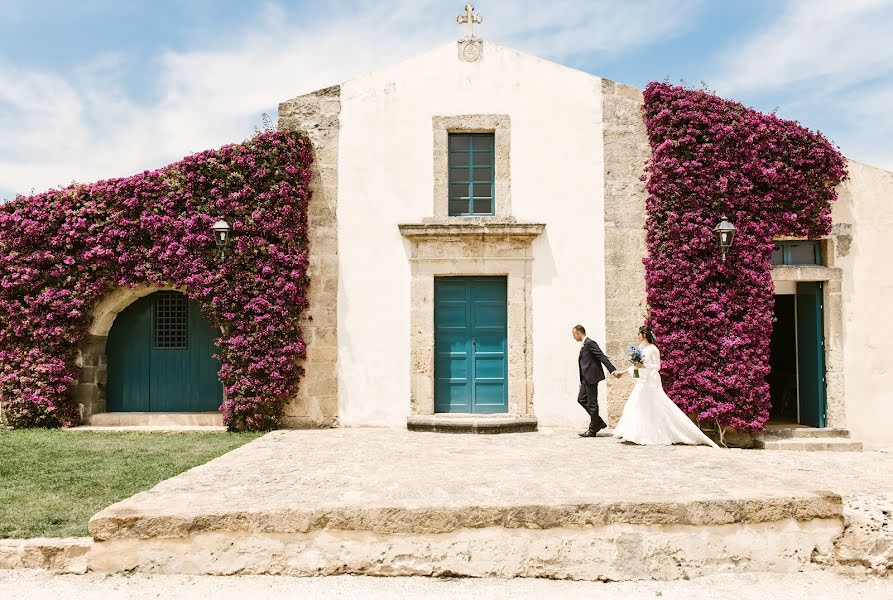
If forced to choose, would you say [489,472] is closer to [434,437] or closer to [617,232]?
[434,437]

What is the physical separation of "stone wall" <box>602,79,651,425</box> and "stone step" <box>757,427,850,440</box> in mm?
2227

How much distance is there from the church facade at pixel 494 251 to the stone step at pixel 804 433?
182mm

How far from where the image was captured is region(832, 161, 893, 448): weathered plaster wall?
982 centimetres

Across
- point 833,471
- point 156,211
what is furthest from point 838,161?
point 156,211

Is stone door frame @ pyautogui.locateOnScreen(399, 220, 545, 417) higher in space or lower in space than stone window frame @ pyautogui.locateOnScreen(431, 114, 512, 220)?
lower

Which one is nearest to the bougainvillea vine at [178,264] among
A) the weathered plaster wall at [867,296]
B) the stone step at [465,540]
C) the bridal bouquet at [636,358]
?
the bridal bouquet at [636,358]

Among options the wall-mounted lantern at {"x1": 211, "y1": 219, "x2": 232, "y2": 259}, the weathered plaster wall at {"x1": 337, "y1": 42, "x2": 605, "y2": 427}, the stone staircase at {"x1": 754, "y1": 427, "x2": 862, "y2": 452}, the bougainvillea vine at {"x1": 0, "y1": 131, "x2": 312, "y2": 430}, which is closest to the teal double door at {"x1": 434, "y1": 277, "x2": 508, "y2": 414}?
the weathered plaster wall at {"x1": 337, "y1": 42, "x2": 605, "y2": 427}

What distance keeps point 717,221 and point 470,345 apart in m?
4.06

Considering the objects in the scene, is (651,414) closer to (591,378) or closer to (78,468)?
(591,378)

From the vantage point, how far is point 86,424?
394 inches

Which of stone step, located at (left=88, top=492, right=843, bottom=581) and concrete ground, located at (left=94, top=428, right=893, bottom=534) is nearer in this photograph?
stone step, located at (left=88, top=492, right=843, bottom=581)

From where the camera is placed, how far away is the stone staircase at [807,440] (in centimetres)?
955

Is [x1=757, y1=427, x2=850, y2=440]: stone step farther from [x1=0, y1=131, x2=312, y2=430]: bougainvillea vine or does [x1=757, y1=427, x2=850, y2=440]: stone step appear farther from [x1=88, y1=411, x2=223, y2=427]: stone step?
[x1=88, y1=411, x2=223, y2=427]: stone step

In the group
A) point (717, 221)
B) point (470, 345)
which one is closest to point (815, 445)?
point (717, 221)
